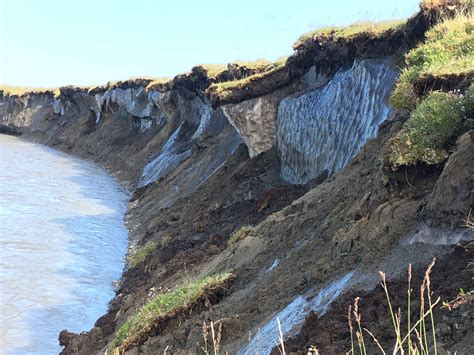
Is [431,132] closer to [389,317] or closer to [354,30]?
[389,317]

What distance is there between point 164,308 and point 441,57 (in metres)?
7.56

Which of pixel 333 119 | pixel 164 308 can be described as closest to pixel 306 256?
pixel 164 308

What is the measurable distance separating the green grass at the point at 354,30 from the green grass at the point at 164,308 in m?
10.6

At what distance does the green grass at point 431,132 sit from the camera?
7.24 metres

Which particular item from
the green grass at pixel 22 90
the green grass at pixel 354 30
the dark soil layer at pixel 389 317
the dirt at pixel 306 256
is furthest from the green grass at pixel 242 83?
the green grass at pixel 22 90

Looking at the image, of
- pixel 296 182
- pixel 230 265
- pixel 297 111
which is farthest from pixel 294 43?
pixel 230 265

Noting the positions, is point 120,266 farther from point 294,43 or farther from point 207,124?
point 207,124

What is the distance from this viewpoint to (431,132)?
24.0 ft

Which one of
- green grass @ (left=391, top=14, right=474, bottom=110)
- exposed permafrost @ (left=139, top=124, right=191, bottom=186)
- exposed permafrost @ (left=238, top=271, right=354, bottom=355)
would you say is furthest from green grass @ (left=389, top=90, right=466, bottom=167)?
exposed permafrost @ (left=139, top=124, right=191, bottom=186)

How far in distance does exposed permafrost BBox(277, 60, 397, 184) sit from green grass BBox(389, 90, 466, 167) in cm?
601

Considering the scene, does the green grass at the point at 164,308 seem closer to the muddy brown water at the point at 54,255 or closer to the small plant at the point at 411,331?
the muddy brown water at the point at 54,255

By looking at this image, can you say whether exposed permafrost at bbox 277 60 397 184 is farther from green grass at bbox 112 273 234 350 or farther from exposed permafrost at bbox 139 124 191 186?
exposed permafrost at bbox 139 124 191 186

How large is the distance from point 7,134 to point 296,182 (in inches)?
3139

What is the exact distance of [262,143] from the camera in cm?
2242
